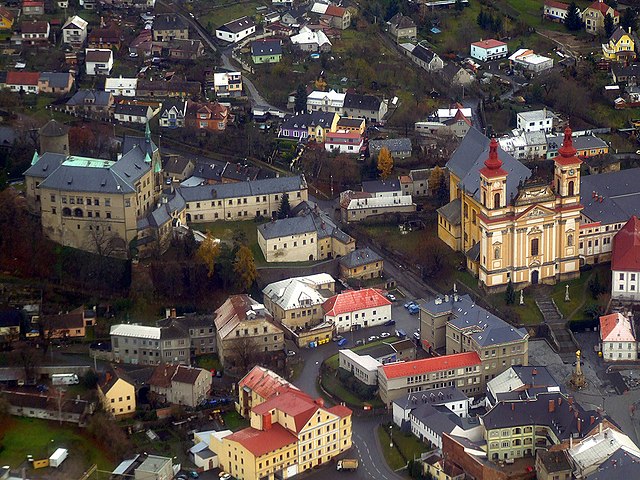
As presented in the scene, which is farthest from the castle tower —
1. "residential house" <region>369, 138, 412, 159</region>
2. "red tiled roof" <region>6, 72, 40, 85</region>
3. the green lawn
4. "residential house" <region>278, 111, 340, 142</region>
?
the green lawn

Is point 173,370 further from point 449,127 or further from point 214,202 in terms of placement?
point 449,127

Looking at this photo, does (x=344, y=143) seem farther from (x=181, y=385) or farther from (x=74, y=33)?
Result: (x=181, y=385)

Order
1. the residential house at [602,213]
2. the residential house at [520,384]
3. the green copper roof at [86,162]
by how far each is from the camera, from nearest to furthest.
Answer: the residential house at [520,384] → the residential house at [602,213] → the green copper roof at [86,162]

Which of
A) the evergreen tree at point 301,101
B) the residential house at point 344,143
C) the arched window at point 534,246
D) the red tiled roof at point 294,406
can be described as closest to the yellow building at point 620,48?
the residential house at point 344,143

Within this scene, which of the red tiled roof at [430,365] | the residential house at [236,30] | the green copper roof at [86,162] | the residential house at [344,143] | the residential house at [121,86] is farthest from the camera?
the residential house at [236,30]

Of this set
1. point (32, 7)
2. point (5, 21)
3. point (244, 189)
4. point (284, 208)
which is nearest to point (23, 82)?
point (5, 21)

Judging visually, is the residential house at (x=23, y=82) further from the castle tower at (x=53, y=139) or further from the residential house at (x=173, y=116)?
the castle tower at (x=53, y=139)
